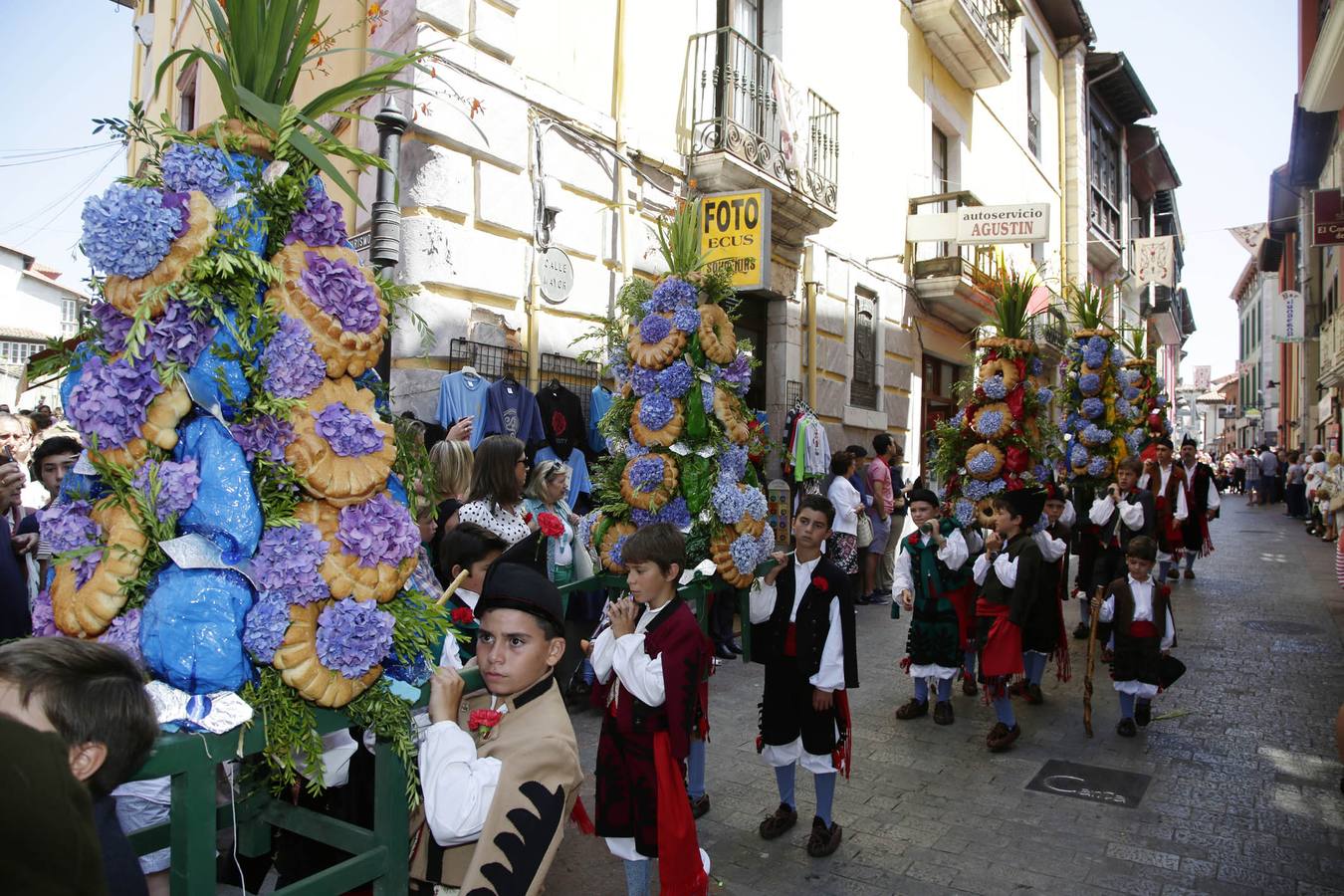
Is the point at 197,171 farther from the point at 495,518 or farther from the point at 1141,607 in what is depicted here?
the point at 1141,607

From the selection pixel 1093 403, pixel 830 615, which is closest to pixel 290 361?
pixel 830 615

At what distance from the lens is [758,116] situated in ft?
36.1

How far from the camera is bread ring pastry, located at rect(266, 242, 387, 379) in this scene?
2.36 meters

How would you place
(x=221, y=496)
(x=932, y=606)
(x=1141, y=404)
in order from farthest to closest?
(x=1141, y=404), (x=932, y=606), (x=221, y=496)

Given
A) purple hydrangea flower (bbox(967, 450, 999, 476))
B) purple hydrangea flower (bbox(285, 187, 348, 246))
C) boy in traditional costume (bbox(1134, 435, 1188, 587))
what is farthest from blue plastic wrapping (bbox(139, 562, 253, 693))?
boy in traditional costume (bbox(1134, 435, 1188, 587))

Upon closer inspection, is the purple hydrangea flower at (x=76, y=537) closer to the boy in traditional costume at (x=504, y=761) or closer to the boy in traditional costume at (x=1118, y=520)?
the boy in traditional costume at (x=504, y=761)

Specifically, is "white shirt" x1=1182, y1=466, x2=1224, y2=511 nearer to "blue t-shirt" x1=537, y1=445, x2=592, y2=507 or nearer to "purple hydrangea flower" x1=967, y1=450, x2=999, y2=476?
"purple hydrangea flower" x1=967, y1=450, x2=999, y2=476

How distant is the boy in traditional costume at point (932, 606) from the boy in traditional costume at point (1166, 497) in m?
6.31

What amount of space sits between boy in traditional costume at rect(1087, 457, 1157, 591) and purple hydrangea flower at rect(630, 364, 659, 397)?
5.70 meters

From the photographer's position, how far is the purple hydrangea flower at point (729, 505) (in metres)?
5.29

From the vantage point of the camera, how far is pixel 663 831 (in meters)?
3.15

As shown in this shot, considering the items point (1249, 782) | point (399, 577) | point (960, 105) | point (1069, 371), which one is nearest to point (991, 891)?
point (1249, 782)

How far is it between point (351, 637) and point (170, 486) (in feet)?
1.87

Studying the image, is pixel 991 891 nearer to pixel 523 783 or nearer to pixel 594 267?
pixel 523 783
